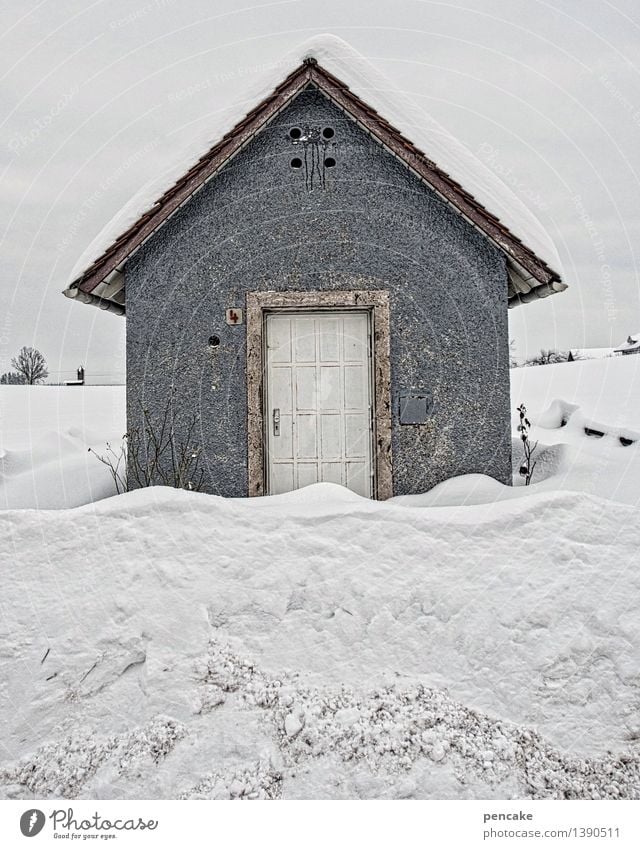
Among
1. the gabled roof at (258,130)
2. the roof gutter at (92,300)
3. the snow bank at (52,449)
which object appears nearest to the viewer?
the gabled roof at (258,130)

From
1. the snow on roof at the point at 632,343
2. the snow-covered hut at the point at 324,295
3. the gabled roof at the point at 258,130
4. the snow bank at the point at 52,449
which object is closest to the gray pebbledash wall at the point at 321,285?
the snow-covered hut at the point at 324,295

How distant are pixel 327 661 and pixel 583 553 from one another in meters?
2.01

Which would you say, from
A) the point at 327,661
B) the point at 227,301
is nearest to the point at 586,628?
the point at 327,661

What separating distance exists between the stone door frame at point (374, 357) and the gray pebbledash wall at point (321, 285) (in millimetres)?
86

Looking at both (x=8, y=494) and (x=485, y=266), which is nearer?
(x=485, y=266)

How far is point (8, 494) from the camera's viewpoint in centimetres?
870

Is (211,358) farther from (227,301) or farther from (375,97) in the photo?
(375,97)

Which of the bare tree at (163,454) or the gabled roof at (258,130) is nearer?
the gabled roof at (258,130)

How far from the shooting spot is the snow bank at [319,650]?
2.99 m

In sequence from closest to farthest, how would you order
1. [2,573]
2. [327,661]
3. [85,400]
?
1. [327,661]
2. [2,573]
3. [85,400]

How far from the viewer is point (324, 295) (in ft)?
21.9

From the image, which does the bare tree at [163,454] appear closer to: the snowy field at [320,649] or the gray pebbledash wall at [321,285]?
the gray pebbledash wall at [321,285]

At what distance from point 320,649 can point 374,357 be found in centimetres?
369
